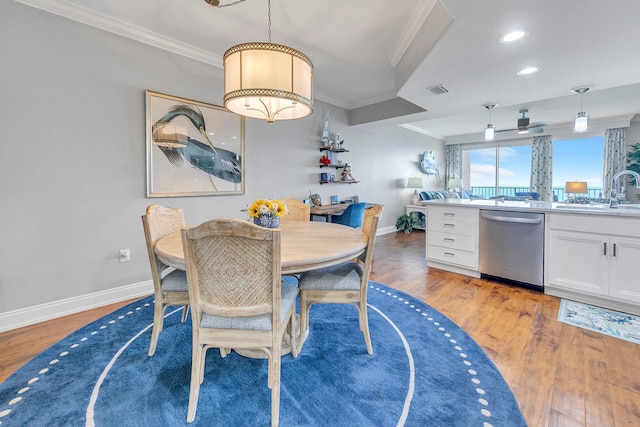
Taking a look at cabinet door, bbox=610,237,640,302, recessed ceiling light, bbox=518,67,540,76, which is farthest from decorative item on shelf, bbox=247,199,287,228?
cabinet door, bbox=610,237,640,302

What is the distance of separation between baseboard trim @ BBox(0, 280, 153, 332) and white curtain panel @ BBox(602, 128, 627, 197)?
29.1 feet

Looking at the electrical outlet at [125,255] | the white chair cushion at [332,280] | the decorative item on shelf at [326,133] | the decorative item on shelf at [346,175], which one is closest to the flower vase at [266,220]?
the white chair cushion at [332,280]

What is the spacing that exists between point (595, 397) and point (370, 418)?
4.05 ft

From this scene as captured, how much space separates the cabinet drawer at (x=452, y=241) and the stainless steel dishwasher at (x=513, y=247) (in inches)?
4.3

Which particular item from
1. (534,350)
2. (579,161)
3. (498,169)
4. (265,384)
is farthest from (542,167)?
(265,384)

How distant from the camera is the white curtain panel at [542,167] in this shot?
6855 mm

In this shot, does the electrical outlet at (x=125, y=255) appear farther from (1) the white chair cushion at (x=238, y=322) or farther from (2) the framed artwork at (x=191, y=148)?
(1) the white chair cushion at (x=238, y=322)

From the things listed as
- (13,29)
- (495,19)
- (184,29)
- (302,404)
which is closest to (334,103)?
(184,29)

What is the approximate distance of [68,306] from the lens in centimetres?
235

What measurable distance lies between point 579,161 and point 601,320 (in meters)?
6.43

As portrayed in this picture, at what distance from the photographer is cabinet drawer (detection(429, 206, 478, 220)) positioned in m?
3.22

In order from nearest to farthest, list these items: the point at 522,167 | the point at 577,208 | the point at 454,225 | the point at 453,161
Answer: the point at 577,208 < the point at 454,225 < the point at 522,167 < the point at 453,161

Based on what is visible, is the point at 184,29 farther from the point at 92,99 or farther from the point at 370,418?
the point at 370,418

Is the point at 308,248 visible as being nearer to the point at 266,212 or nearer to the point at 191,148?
the point at 266,212
